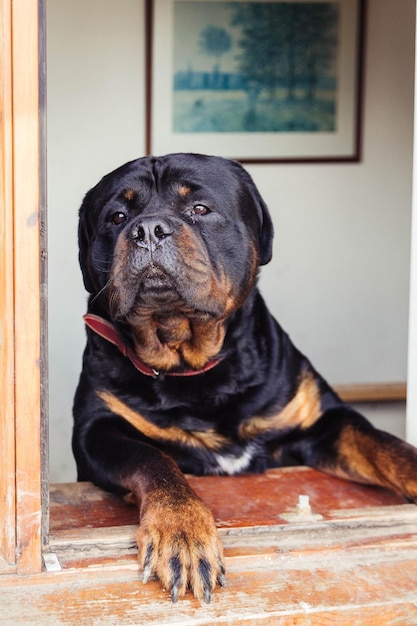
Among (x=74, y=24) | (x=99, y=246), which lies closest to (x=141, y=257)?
(x=99, y=246)

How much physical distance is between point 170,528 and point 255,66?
100 inches

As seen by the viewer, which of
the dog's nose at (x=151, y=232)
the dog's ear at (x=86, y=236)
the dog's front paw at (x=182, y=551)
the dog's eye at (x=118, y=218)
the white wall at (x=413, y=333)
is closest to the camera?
the dog's front paw at (x=182, y=551)

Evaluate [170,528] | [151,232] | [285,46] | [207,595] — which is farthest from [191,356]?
[285,46]

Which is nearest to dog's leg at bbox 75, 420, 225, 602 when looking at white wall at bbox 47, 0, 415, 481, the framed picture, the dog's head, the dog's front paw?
the dog's front paw

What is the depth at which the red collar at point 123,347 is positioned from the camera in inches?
91.5

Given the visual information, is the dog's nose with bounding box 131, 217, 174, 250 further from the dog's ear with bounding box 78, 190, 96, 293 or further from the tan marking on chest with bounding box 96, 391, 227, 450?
the tan marking on chest with bounding box 96, 391, 227, 450

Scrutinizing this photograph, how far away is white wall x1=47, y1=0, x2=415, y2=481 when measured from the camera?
3727 millimetres

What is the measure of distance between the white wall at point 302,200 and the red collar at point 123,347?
4.89 ft

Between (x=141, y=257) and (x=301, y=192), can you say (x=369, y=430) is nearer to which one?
(x=141, y=257)

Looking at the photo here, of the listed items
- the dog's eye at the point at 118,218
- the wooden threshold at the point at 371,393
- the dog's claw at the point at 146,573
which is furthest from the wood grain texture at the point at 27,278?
the wooden threshold at the point at 371,393

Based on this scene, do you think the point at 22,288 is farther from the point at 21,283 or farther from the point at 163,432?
the point at 163,432

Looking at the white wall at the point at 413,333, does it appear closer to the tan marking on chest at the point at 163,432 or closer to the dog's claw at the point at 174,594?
the tan marking on chest at the point at 163,432

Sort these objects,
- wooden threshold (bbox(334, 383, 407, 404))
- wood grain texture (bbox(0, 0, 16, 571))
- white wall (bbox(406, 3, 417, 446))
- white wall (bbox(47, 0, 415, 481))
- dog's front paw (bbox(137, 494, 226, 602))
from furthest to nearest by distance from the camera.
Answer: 1. wooden threshold (bbox(334, 383, 407, 404))
2. white wall (bbox(47, 0, 415, 481))
3. white wall (bbox(406, 3, 417, 446))
4. dog's front paw (bbox(137, 494, 226, 602))
5. wood grain texture (bbox(0, 0, 16, 571))

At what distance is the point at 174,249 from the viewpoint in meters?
2.00
